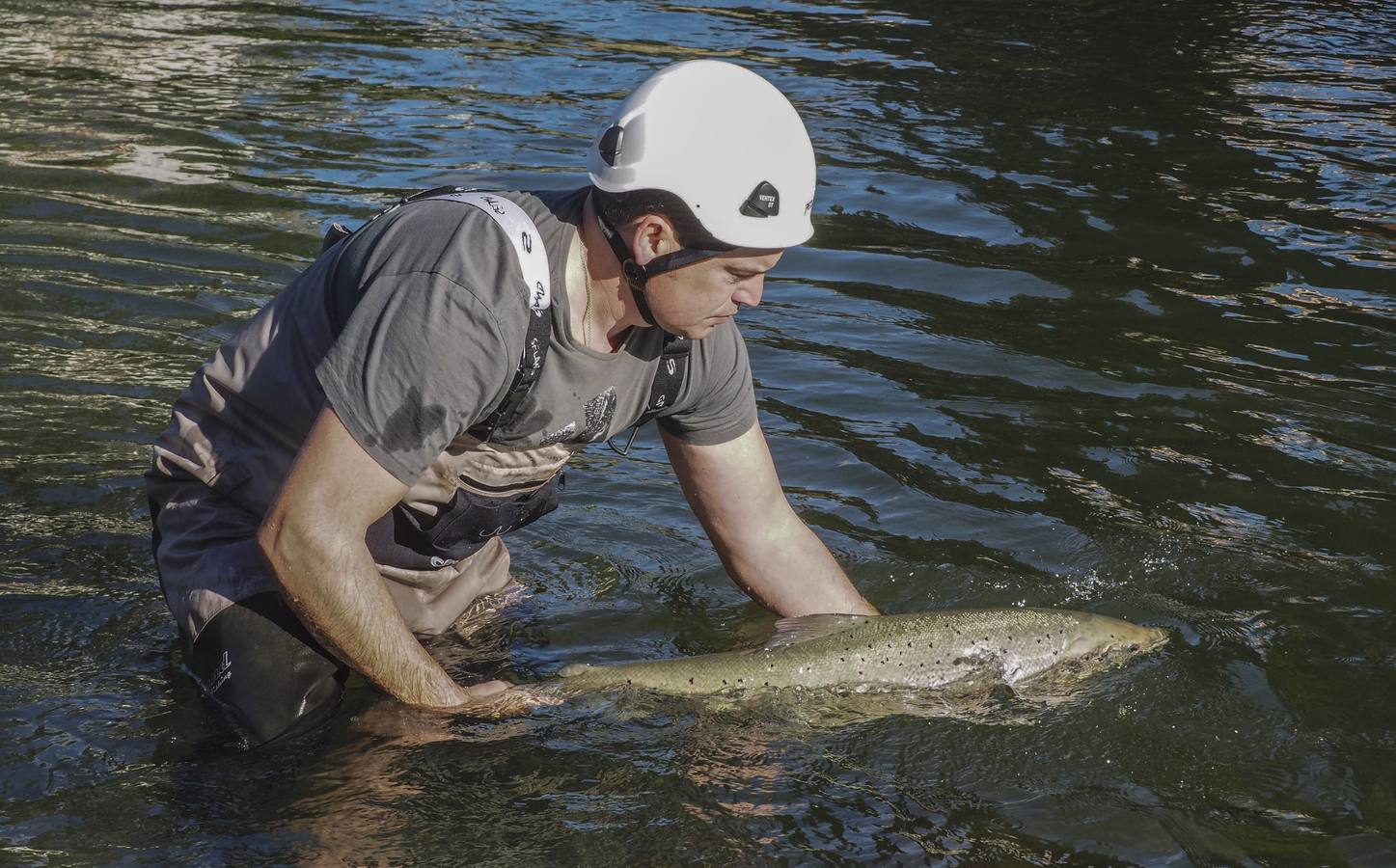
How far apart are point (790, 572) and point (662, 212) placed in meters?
1.70

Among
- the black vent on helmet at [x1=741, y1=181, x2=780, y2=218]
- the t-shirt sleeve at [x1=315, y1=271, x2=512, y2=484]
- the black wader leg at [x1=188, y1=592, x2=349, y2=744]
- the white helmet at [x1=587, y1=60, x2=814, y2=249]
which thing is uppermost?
the white helmet at [x1=587, y1=60, x2=814, y2=249]

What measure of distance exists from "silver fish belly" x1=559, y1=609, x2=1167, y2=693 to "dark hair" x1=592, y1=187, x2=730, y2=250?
1523 millimetres

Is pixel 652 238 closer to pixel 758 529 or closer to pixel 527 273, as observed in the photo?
pixel 527 273

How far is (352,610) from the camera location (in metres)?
4.01

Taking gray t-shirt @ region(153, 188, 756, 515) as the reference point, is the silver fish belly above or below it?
below

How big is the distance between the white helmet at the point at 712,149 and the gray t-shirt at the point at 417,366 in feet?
1.02

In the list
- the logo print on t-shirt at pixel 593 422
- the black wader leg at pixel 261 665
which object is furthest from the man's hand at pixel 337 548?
the logo print on t-shirt at pixel 593 422

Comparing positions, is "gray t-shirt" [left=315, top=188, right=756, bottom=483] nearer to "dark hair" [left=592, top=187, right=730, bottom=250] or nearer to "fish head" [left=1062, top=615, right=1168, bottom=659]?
"dark hair" [left=592, top=187, right=730, bottom=250]

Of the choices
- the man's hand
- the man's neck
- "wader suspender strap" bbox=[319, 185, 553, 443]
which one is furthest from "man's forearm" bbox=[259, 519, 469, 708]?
the man's neck

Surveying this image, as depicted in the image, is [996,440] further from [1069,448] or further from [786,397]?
[786,397]

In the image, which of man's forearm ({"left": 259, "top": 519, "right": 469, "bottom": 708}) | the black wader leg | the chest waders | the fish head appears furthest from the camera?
the fish head

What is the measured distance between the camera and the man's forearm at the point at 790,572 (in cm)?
521

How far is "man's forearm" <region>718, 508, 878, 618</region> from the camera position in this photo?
521cm

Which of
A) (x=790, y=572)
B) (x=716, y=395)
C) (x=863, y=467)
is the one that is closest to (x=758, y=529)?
(x=790, y=572)
